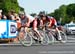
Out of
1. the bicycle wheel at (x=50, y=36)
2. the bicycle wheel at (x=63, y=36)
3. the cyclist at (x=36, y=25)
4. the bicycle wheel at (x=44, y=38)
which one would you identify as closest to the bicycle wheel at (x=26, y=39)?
the cyclist at (x=36, y=25)

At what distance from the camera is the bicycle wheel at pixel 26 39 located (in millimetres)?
16630

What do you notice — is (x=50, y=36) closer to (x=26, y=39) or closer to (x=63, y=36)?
(x=63, y=36)

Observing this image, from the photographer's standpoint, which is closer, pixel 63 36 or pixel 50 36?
pixel 50 36

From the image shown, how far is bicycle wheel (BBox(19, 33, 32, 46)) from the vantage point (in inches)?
655

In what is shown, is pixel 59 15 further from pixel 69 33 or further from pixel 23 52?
pixel 23 52

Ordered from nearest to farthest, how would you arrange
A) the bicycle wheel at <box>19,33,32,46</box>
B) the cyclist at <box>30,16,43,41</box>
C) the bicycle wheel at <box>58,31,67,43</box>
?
the cyclist at <box>30,16,43,41</box> → the bicycle wheel at <box>19,33,32,46</box> → the bicycle wheel at <box>58,31,67,43</box>

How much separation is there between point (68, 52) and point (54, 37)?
4.47m

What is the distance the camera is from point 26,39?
54.7ft

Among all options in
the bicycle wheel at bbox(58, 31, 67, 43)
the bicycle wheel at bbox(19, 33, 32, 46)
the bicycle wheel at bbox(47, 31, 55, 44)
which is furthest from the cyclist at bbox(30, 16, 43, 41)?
the bicycle wheel at bbox(58, 31, 67, 43)

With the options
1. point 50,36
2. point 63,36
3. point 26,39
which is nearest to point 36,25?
point 26,39

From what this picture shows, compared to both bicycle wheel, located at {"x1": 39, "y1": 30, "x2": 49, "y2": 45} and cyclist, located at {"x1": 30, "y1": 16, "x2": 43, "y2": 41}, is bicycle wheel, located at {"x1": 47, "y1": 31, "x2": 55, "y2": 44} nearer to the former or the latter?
bicycle wheel, located at {"x1": 39, "y1": 30, "x2": 49, "y2": 45}

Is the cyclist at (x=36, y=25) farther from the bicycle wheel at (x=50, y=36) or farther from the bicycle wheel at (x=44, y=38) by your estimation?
the bicycle wheel at (x=50, y=36)

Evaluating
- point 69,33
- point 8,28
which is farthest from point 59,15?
point 8,28

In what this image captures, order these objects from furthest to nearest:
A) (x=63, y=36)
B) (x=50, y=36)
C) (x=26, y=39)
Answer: (x=63, y=36)
(x=50, y=36)
(x=26, y=39)
